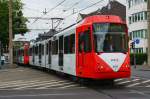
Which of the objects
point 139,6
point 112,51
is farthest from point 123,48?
point 139,6

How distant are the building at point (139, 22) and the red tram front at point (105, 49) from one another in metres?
54.1

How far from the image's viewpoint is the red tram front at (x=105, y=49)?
72.6 feet

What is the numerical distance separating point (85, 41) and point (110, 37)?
51.2 inches

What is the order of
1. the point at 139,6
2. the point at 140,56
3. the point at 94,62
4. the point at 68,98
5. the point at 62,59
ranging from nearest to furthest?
1. the point at 68,98
2. the point at 94,62
3. the point at 62,59
4. the point at 140,56
5. the point at 139,6

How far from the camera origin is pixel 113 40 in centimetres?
2245

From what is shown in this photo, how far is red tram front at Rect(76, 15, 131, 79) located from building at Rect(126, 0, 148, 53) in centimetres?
5407

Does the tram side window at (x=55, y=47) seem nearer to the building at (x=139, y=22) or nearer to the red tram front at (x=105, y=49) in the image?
the red tram front at (x=105, y=49)

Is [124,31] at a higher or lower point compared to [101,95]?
higher

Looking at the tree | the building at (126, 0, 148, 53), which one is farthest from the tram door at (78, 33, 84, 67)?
the tree

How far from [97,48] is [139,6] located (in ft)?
194

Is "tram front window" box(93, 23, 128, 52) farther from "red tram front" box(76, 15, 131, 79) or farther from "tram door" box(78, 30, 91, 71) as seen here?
"tram door" box(78, 30, 91, 71)

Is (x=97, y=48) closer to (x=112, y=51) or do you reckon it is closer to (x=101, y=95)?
(x=112, y=51)

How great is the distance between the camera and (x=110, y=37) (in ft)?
73.7

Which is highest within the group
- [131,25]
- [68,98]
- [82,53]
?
[131,25]
